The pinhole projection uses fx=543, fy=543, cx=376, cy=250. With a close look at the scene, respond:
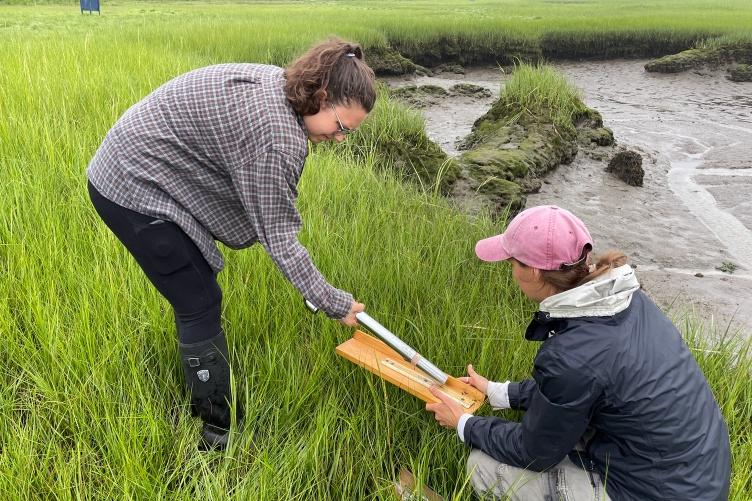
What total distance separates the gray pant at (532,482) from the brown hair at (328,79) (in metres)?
1.06

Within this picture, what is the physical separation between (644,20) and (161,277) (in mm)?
14550

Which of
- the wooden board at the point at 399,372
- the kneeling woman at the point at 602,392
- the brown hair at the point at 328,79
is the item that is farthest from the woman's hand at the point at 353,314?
the brown hair at the point at 328,79

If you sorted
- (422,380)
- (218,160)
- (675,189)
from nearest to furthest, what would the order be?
(218,160), (422,380), (675,189)

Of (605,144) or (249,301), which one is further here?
(605,144)

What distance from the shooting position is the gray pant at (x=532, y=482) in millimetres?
1433

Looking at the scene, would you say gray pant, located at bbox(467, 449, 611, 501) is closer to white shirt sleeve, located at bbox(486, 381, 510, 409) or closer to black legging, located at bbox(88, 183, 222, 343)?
white shirt sleeve, located at bbox(486, 381, 510, 409)

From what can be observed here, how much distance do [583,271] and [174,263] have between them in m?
1.12

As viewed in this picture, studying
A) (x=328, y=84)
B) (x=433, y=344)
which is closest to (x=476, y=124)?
(x=433, y=344)

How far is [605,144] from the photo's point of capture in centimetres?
652

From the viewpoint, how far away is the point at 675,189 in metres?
5.53

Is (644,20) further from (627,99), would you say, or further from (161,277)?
(161,277)

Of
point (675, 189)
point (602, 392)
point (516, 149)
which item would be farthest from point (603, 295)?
point (675, 189)

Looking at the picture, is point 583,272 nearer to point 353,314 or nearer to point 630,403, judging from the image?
point 630,403

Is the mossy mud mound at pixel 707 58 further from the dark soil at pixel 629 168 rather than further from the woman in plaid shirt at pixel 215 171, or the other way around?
the woman in plaid shirt at pixel 215 171
